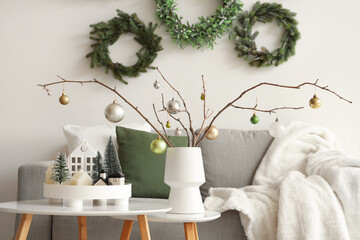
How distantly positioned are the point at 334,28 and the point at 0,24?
2157 mm

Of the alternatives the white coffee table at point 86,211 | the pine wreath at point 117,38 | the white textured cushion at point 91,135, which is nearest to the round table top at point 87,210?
the white coffee table at point 86,211

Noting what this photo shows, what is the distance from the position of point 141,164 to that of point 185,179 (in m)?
0.83

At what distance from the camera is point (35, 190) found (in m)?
2.27

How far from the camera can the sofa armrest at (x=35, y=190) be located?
2.27 m

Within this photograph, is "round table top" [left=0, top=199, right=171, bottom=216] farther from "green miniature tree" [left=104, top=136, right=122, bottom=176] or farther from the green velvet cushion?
the green velvet cushion

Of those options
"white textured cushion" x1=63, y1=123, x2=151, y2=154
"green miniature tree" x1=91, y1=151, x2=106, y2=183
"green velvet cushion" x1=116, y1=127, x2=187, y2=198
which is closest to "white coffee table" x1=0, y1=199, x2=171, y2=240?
"green miniature tree" x1=91, y1=151, x2=106, y2=183

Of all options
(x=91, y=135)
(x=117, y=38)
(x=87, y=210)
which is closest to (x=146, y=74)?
(x=117, y=38)

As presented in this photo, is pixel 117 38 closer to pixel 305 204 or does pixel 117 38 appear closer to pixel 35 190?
pixel 35 190

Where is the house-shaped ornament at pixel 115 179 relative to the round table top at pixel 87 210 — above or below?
above

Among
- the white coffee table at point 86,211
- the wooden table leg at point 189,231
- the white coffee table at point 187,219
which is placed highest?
the white coffee table at point 86,211

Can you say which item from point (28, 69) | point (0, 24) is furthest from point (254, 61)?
point (0, 24)

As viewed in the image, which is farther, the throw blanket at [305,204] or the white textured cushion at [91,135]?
the white textured cushion at [91,135]

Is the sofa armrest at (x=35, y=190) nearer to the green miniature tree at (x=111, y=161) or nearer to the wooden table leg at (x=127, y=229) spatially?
the wooden table leg at (x=127, y=229)

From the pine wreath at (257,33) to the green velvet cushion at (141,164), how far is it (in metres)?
0.84
